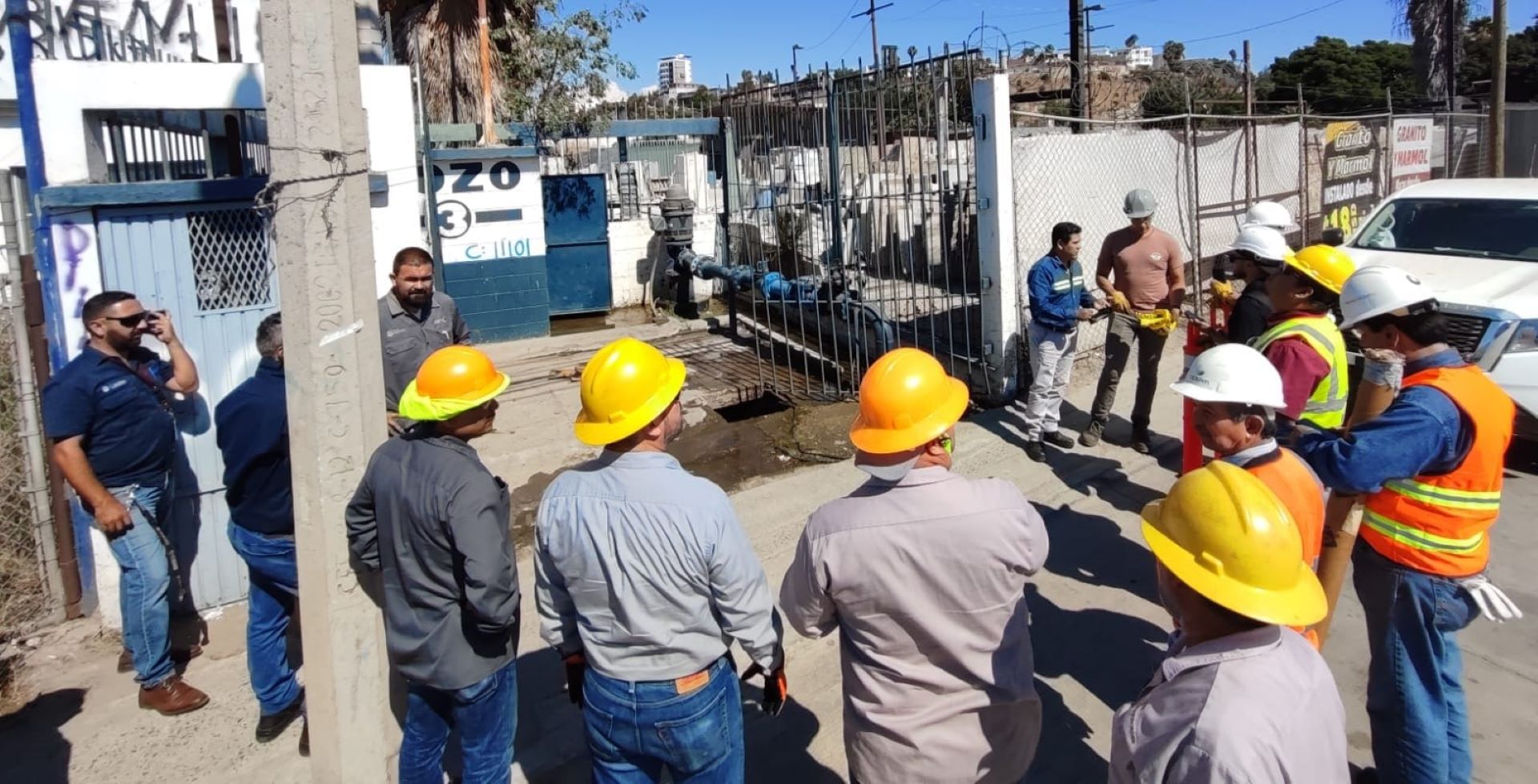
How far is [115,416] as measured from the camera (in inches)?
156

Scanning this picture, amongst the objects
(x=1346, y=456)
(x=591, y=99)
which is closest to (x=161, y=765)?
(x=1346, y=456)

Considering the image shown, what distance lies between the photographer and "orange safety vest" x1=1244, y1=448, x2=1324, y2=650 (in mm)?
2615

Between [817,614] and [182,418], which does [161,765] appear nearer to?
[182,418]

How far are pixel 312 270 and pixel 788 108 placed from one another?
20.6ft

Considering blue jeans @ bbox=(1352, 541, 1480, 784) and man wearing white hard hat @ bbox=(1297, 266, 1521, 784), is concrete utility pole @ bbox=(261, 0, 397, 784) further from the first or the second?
blue jeans @ bbox=(1352, 541, 1480, 784)

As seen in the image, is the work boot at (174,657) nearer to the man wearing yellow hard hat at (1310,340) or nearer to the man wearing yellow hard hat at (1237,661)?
the man wearing yellow hard hat at (1237,661)

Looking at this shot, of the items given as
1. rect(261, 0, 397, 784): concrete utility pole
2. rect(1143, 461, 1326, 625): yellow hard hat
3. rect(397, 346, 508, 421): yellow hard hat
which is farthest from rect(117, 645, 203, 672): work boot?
rect(1143, 461, 1326, 625): yellow hard hat

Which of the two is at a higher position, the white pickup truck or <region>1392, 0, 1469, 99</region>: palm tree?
<region>1392, 0, 1469, 99</region>: palm tree

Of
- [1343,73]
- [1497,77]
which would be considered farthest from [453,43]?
[1343,73]

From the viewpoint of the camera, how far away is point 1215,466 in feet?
6.02

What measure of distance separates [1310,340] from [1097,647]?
176cm

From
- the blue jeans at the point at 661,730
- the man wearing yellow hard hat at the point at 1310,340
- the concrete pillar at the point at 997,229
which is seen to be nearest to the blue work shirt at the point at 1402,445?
the man wearing yellow hard hat at the point at 1310,340

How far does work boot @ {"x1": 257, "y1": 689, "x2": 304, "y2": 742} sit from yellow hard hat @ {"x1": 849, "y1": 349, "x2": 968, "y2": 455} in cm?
298

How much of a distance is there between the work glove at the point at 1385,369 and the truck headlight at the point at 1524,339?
443 centimetres
